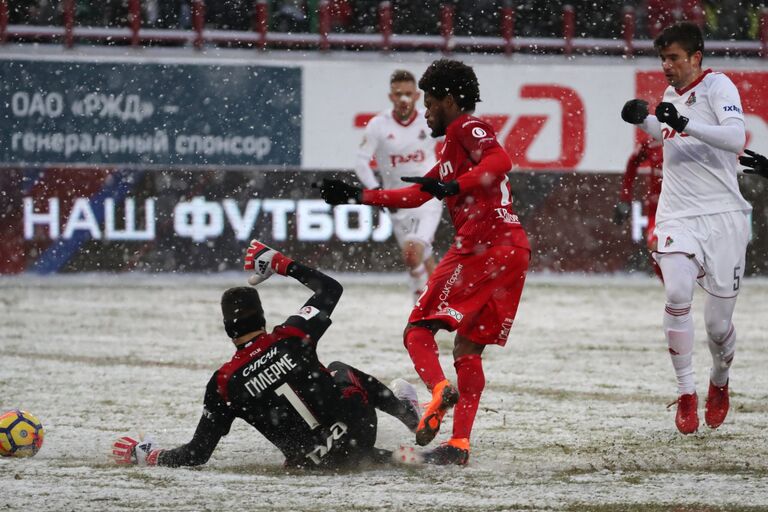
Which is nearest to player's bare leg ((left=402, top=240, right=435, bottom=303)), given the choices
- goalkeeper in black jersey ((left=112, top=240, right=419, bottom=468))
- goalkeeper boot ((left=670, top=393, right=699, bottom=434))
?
goalkeeper boot ((left=670, top=393, right=699, bottom=434))

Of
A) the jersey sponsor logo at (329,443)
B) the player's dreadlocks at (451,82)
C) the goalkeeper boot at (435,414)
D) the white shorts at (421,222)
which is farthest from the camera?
the white shorts at (421,222)

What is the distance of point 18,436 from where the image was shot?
6145 mm

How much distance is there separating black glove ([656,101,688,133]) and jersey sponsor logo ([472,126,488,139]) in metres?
0.94

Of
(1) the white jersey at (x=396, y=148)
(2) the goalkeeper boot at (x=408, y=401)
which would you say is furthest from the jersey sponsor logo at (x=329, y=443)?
(1) the white jersey at (x=396, y=148)

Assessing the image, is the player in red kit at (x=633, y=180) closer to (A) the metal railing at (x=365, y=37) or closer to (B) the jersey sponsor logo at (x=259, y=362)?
(B) the jersey sponsor logo at (x=259, y=362)

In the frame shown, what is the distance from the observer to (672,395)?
834 cm

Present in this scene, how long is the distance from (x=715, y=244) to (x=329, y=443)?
2.37 meters

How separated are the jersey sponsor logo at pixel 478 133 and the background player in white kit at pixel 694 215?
3.48 feet

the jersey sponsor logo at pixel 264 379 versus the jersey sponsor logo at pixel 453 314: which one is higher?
the jersey sponsor logo at pixel 453 314

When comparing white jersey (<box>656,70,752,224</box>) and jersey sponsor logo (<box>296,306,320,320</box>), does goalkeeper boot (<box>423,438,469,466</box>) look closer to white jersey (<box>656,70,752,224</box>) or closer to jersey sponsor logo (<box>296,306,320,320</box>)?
jersey sponsor logo (<box>296,306,320,320</box>)

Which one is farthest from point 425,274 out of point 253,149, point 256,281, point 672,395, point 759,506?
point 759,506

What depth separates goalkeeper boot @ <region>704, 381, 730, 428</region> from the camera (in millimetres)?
6918

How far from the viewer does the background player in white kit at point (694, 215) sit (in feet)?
22.0

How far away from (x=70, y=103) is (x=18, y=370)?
323 inches
